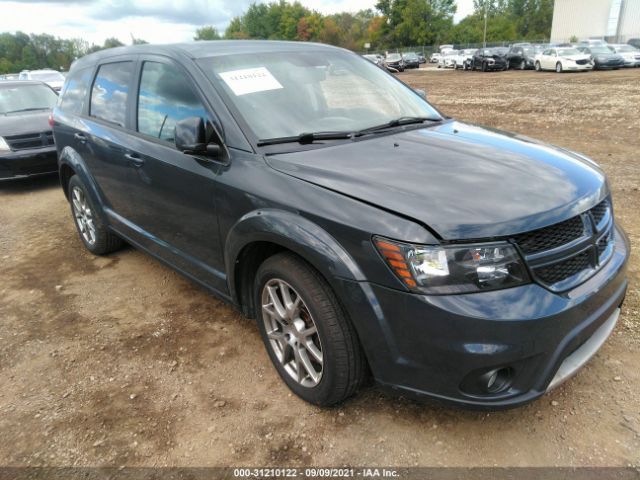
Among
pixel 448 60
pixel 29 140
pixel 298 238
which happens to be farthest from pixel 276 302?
pixel 448 60

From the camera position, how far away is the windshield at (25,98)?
27.3 ft

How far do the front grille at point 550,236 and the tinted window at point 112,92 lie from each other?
2992 mm

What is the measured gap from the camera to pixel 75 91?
4656mm

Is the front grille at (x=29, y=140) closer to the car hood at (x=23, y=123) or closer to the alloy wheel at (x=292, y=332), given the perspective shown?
the car hood at (x=23, y=123)

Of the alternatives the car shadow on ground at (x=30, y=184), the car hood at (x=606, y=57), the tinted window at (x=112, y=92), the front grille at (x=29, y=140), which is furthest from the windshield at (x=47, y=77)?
the car hood at (x=606, y=57)

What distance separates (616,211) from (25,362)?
5330mm

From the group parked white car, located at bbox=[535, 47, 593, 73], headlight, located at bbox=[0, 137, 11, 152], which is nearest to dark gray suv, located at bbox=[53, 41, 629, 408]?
headlight, located at bbox=[0, 137, 11, 152]

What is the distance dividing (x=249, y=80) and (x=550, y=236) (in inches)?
74.5

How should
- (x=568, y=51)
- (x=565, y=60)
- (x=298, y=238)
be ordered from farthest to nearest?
(x=568, y=51) → (x=565, y=60) → (x=298, y=238)

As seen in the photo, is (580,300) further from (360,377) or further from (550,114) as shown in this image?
(550,114)

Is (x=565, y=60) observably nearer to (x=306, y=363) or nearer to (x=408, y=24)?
(x=306, y=363)

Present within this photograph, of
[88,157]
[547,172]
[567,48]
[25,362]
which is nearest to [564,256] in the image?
[547,172]

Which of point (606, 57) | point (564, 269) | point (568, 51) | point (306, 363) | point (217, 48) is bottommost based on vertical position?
point (606, 57)

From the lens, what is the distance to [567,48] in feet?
91.4
